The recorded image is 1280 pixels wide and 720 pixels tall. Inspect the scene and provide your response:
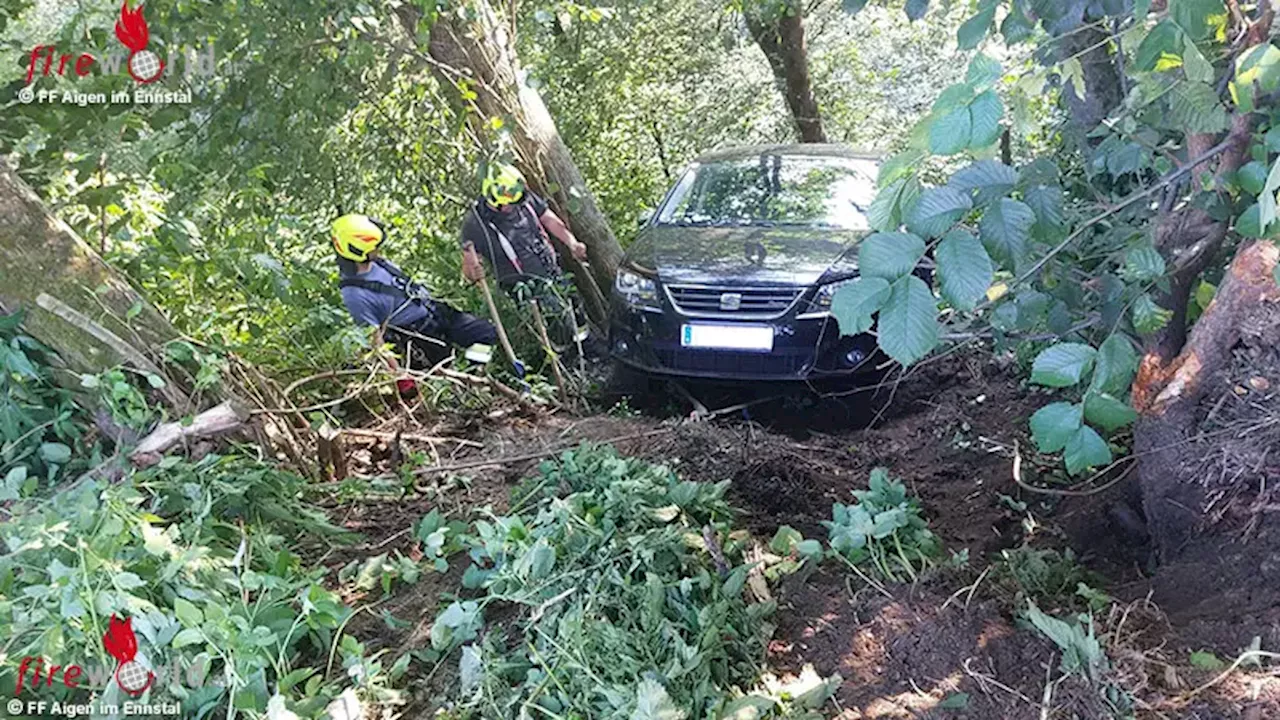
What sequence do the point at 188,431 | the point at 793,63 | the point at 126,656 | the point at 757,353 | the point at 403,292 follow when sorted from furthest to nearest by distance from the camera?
the point at 793,63 → the point at 403,292 → the point at 757,353 → the point at 188,431 → the point at 126,656

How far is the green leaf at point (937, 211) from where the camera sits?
5.62ft

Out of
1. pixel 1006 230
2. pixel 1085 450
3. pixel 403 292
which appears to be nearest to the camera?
pixel 1006 230

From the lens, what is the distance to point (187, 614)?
2.25m

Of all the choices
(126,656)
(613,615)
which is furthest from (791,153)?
(126,656)

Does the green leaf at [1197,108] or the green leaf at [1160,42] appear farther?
the green leaf at [1197,108]

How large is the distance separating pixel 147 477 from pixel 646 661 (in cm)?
180

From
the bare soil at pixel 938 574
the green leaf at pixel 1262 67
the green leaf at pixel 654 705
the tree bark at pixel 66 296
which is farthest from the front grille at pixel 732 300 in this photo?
the green leaf at pixel 1262 67

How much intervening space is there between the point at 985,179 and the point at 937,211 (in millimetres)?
170

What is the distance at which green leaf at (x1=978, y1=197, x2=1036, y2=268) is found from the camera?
71.2 inches

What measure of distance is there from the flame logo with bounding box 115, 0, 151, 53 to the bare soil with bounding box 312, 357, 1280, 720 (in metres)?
2.14

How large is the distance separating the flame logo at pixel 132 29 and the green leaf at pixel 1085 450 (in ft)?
14.0

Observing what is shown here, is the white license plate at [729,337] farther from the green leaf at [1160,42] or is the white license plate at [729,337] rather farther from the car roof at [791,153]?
the green leaf at [1160,42]

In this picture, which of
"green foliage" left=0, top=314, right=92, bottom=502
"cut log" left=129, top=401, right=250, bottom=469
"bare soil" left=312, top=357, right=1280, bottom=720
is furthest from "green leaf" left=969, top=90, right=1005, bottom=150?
"green foliage" left=0, top=314, right=92, bottom=502

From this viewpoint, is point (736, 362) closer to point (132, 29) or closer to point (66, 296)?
point (66, 296)
